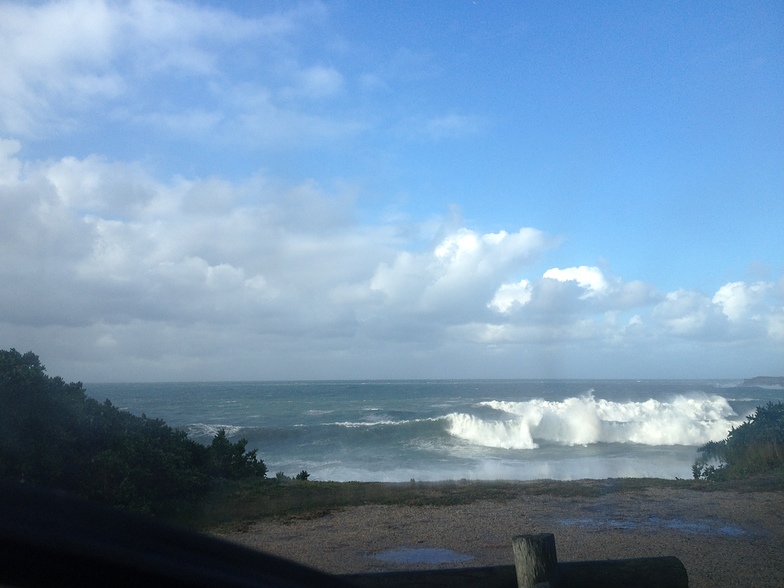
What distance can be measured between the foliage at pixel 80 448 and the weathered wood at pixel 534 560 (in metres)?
7.53

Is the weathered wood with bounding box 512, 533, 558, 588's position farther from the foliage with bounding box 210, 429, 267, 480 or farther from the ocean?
the ocean

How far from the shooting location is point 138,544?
1.27 meters

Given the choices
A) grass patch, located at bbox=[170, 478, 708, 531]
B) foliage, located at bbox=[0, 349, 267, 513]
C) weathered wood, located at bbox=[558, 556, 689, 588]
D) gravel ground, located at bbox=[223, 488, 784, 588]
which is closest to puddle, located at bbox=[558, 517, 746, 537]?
gravel ground, located at bbox=[223, 488, 784, 588]

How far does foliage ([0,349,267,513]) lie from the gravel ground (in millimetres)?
2134

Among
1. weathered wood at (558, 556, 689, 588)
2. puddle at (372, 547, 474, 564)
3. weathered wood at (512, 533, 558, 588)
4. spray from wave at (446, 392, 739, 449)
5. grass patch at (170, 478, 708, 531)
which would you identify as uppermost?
weathered wood at (512, 533, 558, 588)

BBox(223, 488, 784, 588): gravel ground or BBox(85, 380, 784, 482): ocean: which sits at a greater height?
BBox(223, 488, 784, 588): gravel ground

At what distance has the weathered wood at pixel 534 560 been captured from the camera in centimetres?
400

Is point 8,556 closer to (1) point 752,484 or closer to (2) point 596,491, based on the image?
(2) point 596,491

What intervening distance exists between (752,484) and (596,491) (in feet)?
9.79

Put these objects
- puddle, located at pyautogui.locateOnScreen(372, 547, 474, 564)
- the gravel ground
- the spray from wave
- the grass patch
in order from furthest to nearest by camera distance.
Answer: the spray from wave < the grass patch < puddle, located at pyautogui.locateOnScreen(372, 547, 474, 564) < the gravel ground

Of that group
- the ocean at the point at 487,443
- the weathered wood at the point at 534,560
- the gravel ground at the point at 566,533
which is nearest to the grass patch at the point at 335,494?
the gravel ground at the point at 566,533

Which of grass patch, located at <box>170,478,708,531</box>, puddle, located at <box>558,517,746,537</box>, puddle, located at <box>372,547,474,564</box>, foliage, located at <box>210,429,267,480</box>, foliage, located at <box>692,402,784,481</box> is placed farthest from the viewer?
foliage, located at <box>692,402,784,481</box>

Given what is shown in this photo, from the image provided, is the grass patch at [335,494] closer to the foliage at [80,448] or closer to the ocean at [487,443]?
the foliage at [80,448]

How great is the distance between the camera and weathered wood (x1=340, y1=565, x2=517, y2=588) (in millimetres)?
4043
